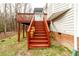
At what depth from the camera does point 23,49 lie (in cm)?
476

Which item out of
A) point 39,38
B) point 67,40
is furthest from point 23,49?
point 67,40

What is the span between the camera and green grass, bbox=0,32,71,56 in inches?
168

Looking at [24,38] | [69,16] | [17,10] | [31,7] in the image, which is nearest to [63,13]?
[69,16]

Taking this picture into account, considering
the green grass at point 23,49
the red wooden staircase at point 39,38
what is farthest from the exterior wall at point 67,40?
the red wooden staircase at point 39,38

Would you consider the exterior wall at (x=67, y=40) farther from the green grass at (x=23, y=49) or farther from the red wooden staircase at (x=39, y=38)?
the red wooden staircase at (x=39, y=38)

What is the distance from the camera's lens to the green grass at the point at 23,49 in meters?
4.27

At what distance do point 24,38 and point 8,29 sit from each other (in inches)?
47.8

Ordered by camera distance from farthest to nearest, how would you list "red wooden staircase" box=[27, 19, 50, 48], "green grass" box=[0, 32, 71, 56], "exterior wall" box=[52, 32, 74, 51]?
"red wooden staircase" box=[27, 19, 50, 48]
"green grass" box=[0, 32, 71, 56]
"exterior wall" box=[52, 32, 74, 51]

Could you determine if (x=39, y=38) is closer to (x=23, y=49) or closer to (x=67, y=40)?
(x=23, y=49)

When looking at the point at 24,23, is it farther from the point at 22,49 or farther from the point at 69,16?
the point at 69,16

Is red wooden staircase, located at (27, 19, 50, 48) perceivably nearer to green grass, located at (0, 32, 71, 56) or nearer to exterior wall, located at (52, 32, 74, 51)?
green grass, located at (0, 32, 71, 56)

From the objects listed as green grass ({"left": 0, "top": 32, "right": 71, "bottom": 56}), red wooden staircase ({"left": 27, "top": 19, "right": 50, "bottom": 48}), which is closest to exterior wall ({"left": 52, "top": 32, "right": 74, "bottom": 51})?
green grass ({"left": 0, "top": 32, "right": 71, "bottom": 56})

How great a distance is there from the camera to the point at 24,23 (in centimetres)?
574

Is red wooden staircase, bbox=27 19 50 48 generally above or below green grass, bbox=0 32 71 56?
above
